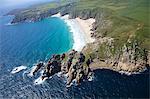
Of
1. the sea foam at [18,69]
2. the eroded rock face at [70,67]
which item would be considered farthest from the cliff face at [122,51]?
the sea foam at [18,69]

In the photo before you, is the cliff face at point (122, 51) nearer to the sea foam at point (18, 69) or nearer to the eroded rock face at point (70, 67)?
the eroded rock face at point (70, 67)

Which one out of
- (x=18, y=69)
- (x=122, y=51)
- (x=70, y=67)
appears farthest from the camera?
(x=18, y=69)

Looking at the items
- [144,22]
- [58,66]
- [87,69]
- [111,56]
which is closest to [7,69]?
[58,66]

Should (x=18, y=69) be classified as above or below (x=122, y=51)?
below

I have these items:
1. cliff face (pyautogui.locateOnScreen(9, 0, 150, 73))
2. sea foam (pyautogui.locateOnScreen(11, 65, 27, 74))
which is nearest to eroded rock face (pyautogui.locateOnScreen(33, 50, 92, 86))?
cliff face (pyautogui.locateOnScreen(9, 0, 150, 73))

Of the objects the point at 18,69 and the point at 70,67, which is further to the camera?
the point at 18,69

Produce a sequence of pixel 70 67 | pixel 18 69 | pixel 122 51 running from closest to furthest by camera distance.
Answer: pixel 70 67 < pixel 122 51 < pixel 18 69

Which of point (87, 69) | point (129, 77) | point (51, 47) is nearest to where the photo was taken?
point (129, 77)

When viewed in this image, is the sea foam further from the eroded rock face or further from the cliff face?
the cliff face

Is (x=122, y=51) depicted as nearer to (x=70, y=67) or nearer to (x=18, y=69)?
(x=70, y=67)

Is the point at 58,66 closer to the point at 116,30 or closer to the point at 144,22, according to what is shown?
the point at 116,30

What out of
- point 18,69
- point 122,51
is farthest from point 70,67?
point 18,69
